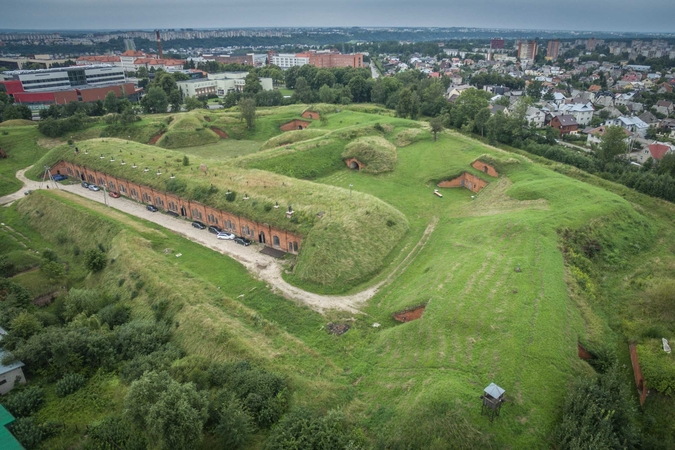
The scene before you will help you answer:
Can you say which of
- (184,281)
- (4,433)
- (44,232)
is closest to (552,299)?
(184,281)

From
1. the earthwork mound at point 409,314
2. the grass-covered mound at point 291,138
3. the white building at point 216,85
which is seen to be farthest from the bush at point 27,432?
the white building at point 216,85

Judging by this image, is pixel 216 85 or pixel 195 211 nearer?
pixel 195 211

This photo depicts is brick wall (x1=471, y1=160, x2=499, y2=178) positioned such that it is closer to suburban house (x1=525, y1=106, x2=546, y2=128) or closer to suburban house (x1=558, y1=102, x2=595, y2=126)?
suburban house (x1=525, y1=106, x2=546, y2=128)

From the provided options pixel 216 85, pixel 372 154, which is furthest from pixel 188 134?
pixel 216 85

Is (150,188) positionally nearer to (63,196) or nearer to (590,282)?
(63,196)

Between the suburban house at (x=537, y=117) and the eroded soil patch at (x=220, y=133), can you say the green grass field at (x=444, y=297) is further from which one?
the suburban house at (x=537, y=117)

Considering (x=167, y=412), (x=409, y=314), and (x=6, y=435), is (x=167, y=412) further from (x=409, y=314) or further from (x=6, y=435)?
(x=409, y=314)
